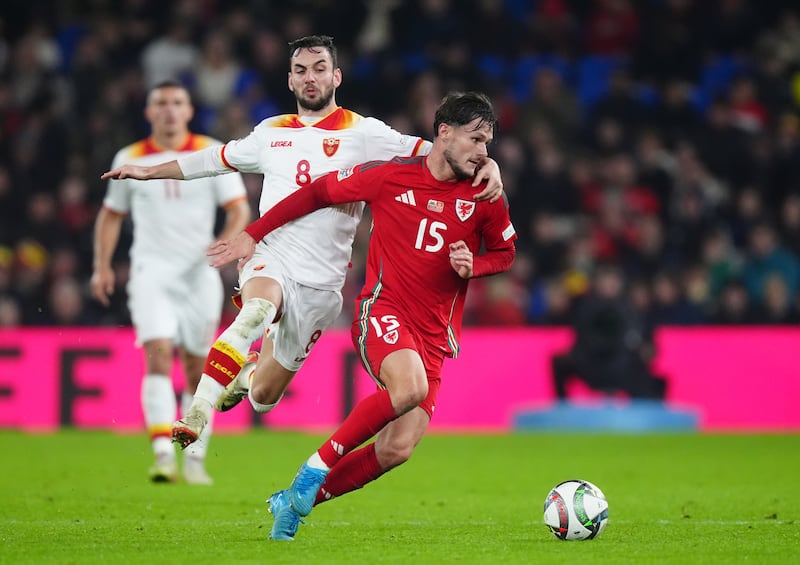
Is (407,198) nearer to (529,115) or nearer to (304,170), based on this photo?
(304,170)

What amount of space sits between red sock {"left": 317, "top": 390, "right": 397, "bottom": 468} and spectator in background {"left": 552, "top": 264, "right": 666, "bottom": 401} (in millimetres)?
8247

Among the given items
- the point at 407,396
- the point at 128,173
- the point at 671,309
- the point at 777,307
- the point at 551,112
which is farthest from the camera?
the point at 551,112

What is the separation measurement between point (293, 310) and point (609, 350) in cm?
767

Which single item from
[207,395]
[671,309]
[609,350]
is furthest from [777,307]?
[207,395]

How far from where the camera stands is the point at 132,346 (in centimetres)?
1439

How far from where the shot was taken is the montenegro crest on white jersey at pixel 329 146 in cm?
736

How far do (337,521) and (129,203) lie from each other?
11.3 ft

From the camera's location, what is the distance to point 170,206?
384 inches

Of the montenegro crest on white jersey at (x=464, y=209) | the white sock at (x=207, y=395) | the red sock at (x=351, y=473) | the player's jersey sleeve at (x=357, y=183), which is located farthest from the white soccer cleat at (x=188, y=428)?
the montenegro crest on white jersey at (x=464, y=209)

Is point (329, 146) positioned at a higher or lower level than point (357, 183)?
higher

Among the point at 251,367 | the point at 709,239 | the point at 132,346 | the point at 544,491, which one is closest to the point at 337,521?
the point at 251,367

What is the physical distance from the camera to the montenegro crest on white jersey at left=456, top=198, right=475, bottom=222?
22.0 ft

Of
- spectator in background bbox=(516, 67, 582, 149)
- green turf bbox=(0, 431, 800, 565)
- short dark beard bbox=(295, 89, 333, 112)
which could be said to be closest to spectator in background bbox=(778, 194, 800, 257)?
spectator in background bbox=(516, 67, 582, 149)

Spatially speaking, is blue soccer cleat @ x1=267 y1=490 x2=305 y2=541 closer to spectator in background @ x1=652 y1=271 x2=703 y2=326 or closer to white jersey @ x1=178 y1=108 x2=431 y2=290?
white jersey @ x1=178 y1=108 x2=431 y2=290
